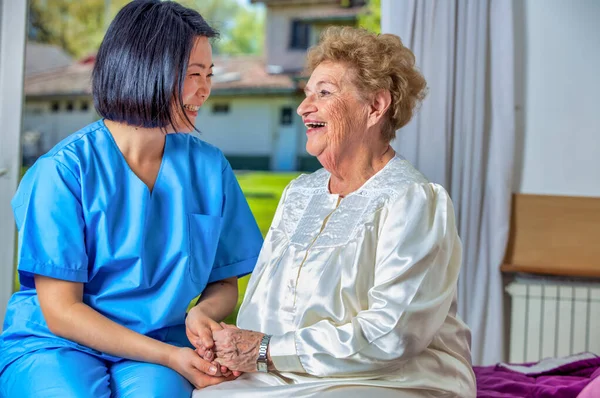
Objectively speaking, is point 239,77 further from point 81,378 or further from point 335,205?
point 81,378

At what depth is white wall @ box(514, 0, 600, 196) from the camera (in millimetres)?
2881

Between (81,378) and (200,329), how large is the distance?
10.8 inches

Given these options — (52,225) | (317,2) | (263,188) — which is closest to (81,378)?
(52,225)

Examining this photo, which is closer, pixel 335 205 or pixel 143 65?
pixel 143 65

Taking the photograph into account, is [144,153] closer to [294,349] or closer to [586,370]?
[294,349]

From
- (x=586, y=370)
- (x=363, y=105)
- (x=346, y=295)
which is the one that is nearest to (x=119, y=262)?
(x=346, y=295)

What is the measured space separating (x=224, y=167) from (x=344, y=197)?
0.35 metres

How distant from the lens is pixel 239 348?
4.96 ft

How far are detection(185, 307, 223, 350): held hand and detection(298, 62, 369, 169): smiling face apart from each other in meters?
0.48

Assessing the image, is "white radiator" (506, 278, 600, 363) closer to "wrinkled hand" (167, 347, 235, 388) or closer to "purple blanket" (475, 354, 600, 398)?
"purple blanket" (475, 354, 600, 398)

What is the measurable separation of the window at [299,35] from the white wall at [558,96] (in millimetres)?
4246

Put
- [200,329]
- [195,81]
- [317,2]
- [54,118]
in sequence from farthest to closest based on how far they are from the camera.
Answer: [317,2] → [54,118] → [195,81] → [200,329]

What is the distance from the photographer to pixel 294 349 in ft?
4.83

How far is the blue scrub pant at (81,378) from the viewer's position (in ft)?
4.76
